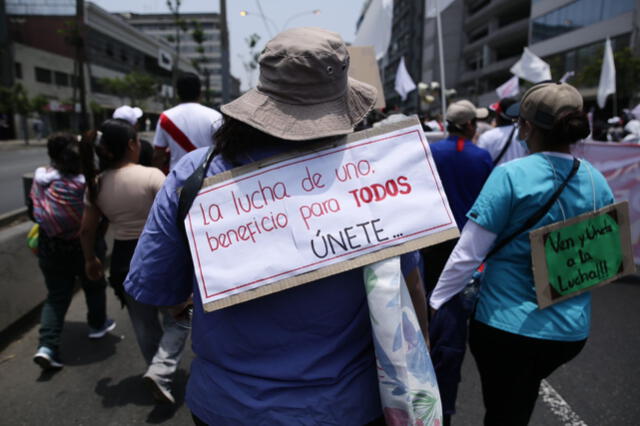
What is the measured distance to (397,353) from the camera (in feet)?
3.61

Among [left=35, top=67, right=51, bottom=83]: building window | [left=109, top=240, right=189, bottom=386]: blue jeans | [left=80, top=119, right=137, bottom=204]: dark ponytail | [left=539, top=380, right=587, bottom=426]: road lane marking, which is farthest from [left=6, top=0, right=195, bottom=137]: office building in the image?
[left=539, top=380, right=587, bottom=426]: road lane marking

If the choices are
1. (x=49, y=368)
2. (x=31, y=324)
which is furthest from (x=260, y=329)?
(x=31, y=324)

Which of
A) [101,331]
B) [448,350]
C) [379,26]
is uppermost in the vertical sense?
[379,26]

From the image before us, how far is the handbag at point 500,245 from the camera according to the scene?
68.2 inches

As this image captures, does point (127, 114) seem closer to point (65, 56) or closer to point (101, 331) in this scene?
point (101, 331)

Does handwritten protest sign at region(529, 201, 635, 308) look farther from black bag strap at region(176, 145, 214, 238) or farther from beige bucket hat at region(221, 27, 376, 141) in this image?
black bag strap at region(176, 145, 214, 238)

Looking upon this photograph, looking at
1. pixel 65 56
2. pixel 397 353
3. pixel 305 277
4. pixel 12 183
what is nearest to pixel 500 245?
pixel 397 353

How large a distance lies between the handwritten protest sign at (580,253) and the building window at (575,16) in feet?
107

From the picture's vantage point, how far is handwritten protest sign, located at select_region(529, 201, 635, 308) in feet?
5.62

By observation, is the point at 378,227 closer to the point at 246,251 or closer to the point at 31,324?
the point at 246,251

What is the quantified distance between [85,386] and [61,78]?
4983cm

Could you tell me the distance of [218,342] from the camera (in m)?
1.20

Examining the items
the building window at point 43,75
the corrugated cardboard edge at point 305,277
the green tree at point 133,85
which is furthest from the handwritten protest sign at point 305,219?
the building window at point 43,75

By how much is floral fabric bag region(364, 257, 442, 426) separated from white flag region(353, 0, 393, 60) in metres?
5.83
